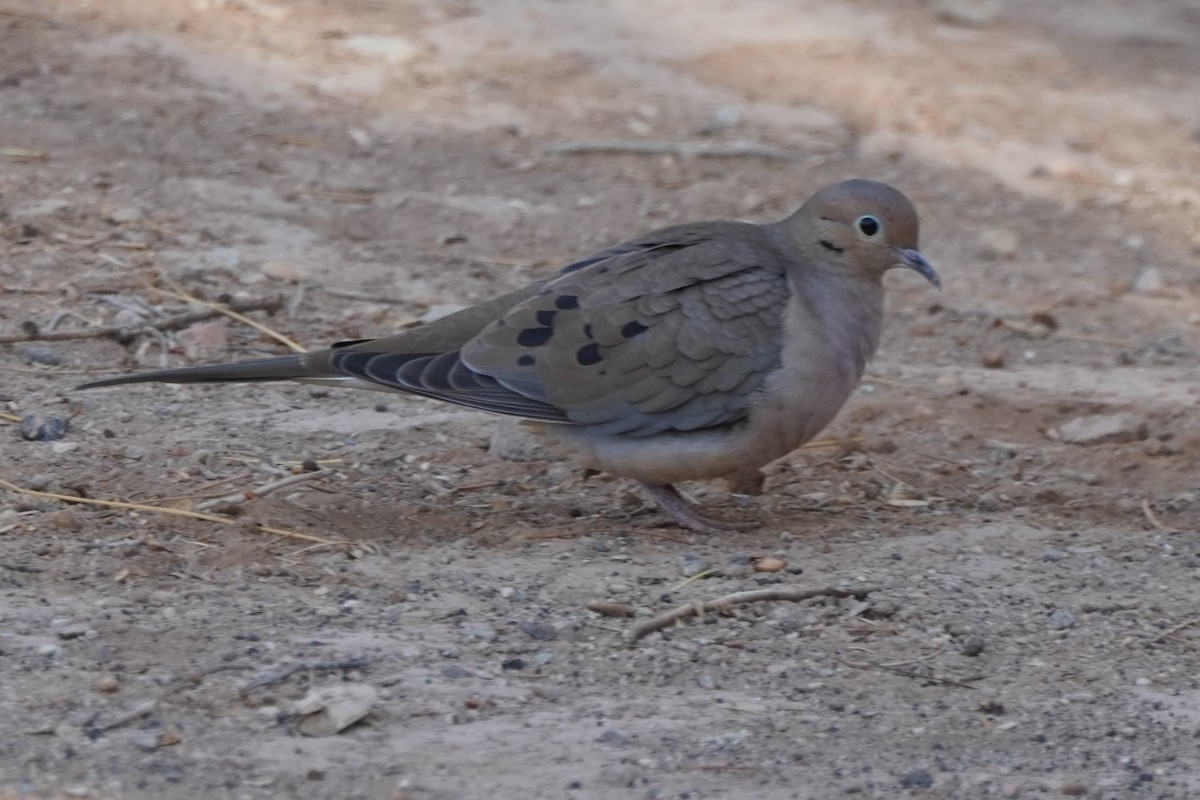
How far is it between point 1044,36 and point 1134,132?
1.38 metres

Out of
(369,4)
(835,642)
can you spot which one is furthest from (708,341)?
(369,4)

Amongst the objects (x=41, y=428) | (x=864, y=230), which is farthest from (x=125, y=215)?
(x=864, y=230)

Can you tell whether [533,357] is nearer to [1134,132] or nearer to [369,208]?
[369,208]

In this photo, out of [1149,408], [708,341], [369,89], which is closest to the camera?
[708,341]

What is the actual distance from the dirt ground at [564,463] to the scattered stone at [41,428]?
13 millimetres

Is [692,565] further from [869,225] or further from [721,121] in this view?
[721,121]

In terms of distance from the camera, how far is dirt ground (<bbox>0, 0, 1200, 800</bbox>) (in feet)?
11.1

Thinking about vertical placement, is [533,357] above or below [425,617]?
above

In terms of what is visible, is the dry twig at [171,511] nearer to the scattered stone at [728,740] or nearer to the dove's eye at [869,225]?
the scattered stone at [728,740]

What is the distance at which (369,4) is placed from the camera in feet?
28.9

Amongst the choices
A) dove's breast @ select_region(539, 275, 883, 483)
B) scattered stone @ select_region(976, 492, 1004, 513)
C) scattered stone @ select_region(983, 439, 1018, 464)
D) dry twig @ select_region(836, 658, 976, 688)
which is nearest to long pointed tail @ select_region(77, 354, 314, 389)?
dove's breast @ select_region(539, 275, 883, 483)

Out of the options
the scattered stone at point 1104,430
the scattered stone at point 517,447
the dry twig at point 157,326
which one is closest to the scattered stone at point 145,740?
the scattered stone at point 517,447

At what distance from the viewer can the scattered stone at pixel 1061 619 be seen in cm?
407

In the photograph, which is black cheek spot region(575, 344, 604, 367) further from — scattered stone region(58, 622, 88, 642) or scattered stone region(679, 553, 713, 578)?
scattered stone region(58, 622, 88, 642)
